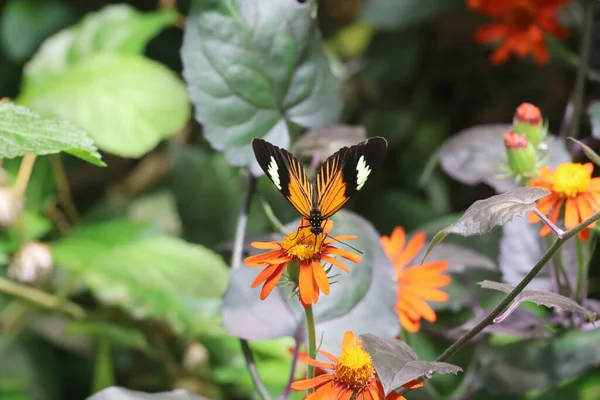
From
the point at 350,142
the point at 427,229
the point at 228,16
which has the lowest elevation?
the point at 427,229

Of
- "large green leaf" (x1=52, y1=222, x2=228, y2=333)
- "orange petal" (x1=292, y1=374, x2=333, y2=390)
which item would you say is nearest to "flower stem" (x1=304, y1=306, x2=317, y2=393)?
"orange petal" (x1=292, y1=374, x2=333, y2=390)

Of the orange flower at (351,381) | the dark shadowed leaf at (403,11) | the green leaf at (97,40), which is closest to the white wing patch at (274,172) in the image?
the orange flower at (351,381)

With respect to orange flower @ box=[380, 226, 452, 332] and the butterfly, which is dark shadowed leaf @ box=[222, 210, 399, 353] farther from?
the butterfly

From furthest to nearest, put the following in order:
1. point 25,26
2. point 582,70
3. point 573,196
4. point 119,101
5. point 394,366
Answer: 1. point 25,26
2. point 119,101
3. point 582,70
4. point 573,196
5. point 394,366

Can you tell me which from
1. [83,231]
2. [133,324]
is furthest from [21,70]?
[133,324]

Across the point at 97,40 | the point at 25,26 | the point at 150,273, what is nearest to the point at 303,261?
the point at 150,273

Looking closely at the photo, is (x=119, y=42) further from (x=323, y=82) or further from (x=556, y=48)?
(x=556, y=48)

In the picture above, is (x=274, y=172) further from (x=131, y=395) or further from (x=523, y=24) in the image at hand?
(x=523, y=24)
